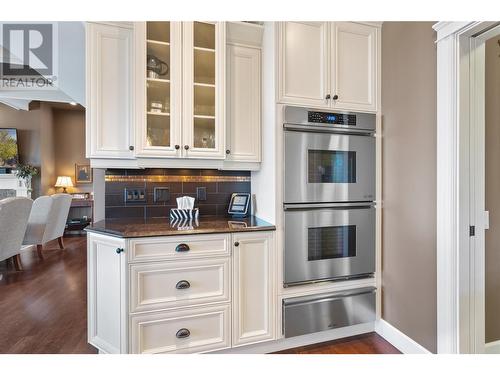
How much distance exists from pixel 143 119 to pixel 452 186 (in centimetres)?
191

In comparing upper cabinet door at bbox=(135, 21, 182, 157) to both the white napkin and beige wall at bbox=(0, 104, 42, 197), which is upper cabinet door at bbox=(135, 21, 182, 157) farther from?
beige wall at bbox=(0, 104, 42, 197)

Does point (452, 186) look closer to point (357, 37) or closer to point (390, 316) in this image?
point (390, 316)

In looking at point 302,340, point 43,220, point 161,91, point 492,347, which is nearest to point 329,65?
point 161,91

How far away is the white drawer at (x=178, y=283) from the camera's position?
1653mm

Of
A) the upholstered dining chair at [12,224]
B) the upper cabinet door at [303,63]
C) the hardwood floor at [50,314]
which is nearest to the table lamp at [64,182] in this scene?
the hardwood floor at [50,314]

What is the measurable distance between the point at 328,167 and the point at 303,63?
75cm

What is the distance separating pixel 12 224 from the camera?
3.58m

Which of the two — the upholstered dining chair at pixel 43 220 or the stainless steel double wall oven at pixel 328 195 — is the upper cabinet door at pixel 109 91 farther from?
the upholstered dining chair at pixel 43 220

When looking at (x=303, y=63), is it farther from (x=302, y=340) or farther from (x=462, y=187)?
(x=302, y=340)

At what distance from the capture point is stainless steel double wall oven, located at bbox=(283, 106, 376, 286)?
193 centimetres

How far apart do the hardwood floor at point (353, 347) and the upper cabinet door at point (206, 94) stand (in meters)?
1.51

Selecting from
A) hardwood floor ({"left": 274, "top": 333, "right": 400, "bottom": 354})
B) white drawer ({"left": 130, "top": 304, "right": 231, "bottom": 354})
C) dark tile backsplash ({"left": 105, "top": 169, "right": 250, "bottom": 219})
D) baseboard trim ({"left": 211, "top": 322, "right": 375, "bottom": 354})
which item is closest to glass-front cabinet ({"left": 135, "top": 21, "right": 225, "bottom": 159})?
dark tile backsplash ({"left": 105, "top": 169, "right": 250, "bottom": 219})
